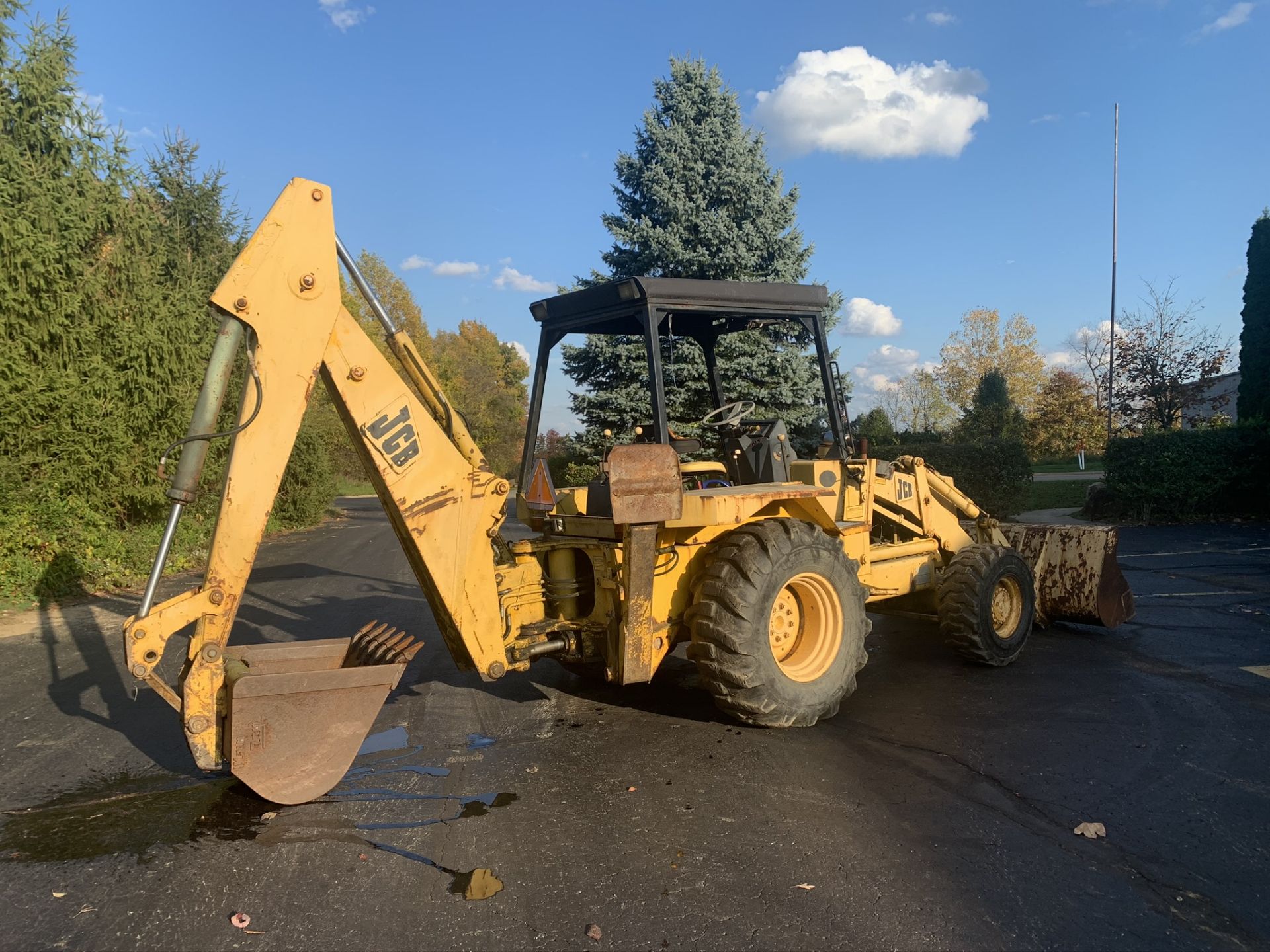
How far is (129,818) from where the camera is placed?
402 cm

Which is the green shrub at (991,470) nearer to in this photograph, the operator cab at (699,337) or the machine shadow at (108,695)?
the operator cab at (699,337)

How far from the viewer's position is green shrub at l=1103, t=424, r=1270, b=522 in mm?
16328

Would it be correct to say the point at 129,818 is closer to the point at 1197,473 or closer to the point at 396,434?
the point at 396,434

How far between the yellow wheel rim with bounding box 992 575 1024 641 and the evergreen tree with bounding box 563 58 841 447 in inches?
277

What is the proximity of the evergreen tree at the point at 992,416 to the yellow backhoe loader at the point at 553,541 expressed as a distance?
27.4m

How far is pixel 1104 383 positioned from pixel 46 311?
88.8 ft

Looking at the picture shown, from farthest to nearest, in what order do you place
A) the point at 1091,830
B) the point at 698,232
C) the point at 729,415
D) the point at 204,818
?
the point at 698,232, the point at 729,415, the point at 204,818, the point at 1091,830

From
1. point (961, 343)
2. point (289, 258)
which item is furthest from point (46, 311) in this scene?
point (961, 343)

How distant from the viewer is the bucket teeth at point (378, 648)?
435 cm

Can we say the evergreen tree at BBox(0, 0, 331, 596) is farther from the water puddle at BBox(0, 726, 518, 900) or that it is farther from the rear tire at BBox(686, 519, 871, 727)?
the rear tire at BBox(686, 519, 871, 727)

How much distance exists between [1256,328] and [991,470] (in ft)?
21.4

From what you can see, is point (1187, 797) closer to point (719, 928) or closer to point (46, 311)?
point (719, 928)

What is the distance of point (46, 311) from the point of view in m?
10.8

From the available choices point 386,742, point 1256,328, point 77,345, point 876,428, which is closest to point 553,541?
point 386,742
